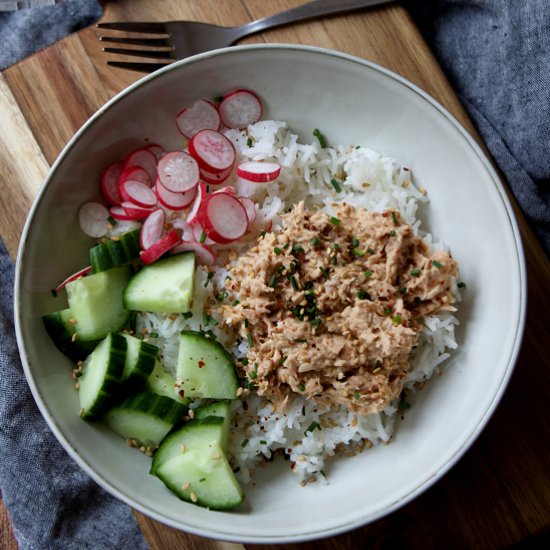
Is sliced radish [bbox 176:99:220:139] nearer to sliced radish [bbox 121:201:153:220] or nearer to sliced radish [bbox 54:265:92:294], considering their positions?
sliced radish [bbox 121:201:153:220]

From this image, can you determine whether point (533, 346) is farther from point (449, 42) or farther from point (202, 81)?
point (202, 81)

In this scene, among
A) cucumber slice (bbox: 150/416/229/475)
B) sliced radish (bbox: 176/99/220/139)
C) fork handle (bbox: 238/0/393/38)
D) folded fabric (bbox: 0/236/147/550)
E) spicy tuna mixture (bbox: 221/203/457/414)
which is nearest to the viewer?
spicy tuna mixture (bbox: 221/203/457/414)

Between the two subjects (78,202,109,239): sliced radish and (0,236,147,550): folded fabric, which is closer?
(78,202,109,239): sliced radish

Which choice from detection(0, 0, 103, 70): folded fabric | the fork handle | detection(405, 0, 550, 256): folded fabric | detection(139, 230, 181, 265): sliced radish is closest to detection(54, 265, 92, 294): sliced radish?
detection(139, 230, 181, 265): sliced radish

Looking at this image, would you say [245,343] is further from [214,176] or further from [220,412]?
[214,176]

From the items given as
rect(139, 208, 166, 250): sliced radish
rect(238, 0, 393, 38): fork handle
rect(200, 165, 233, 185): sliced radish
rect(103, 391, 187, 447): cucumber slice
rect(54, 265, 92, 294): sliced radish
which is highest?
rect(238, 0, 393, 38): fork handle

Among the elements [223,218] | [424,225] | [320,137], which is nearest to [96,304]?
[223,218]
